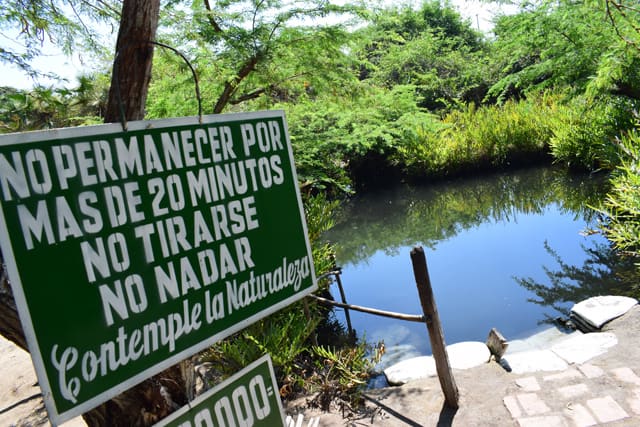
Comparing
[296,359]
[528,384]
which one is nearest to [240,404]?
[528,384]

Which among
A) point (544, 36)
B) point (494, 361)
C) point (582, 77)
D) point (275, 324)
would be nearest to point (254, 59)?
point (275, 324)

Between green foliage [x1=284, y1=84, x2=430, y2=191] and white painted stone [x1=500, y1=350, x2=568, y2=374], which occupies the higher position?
green foliage [x1=284, y1=84, x2=430, y2=191]

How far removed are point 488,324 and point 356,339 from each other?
1.25 m

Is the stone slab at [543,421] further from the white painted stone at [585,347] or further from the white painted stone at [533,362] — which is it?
the white painted stone at [585,347]

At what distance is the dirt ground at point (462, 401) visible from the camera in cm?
271

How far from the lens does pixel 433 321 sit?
9.10ft

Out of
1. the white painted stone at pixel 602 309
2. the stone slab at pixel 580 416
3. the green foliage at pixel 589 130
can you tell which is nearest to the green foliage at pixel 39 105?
the stone slab at pixel 580 416

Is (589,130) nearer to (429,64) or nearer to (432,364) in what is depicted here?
(432,364)

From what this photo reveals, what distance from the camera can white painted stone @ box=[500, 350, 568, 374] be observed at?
304 centimetres

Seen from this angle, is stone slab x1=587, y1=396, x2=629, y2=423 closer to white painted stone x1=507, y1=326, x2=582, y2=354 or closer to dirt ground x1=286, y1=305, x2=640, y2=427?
dirt ground x1=286, y1=305, x2=640, y2=427

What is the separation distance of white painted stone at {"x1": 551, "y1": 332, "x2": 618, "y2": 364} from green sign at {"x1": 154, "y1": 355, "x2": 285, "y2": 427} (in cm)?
266

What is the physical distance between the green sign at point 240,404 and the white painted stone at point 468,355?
2.55 metres

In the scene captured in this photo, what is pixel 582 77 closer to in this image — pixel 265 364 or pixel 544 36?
pixel 544 36

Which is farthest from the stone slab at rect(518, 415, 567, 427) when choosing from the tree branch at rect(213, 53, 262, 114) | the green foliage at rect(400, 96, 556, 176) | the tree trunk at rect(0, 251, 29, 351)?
the green foliage at rect(400, 96, 556, 176)
